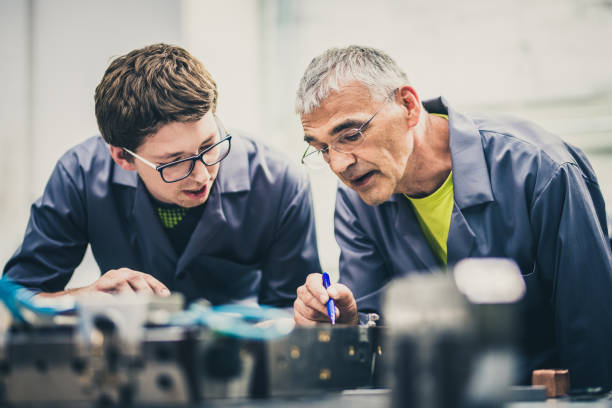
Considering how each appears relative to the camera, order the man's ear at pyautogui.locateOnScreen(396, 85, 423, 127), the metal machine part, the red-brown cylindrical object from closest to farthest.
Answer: the metal machine part
the red-brown cylindrical object
the man's ear at pyautogui.locateOnScreen(396, 85, 423, 127)

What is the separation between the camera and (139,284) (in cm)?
116

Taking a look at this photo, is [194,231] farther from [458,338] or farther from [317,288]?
[458,338]

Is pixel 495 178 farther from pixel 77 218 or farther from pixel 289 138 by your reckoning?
pixel 289 138

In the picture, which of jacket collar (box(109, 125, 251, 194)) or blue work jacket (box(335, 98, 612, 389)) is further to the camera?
jacket collar (box(109, 125, 251, 194))

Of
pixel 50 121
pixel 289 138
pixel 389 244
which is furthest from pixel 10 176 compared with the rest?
pixel 389 244

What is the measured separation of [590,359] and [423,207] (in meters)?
0.55

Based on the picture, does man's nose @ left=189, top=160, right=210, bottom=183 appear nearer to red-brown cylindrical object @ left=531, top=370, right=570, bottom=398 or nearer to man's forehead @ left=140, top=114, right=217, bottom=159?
man's forehead @ left=140, top=114, right=217, bottom=159

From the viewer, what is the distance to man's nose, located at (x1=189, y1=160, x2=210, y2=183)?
1.40 m

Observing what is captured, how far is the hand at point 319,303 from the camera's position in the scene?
3.75 ft

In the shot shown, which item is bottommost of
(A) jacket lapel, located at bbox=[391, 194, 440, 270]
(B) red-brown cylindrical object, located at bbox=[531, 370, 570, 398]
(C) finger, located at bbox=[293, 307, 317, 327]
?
(C) finger, located at bbox=[293, 307, 317, 327]

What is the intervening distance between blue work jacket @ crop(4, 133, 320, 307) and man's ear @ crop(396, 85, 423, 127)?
42 cm

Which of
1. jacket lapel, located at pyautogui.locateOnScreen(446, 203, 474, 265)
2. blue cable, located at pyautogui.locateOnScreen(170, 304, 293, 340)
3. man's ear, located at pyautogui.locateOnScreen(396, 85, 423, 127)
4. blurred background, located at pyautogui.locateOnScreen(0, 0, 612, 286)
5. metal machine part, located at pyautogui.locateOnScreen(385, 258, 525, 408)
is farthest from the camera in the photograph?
blurred background, located at pyautogui.locateOnScreen(0, 0, 612, 286)

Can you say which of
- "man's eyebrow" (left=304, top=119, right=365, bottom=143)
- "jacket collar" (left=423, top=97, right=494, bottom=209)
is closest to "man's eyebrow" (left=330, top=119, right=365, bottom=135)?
"man's eyebrow" (left=304, top=119, right=365, bottom=143)

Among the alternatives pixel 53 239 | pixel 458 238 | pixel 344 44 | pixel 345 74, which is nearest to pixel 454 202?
pixel 458 238
